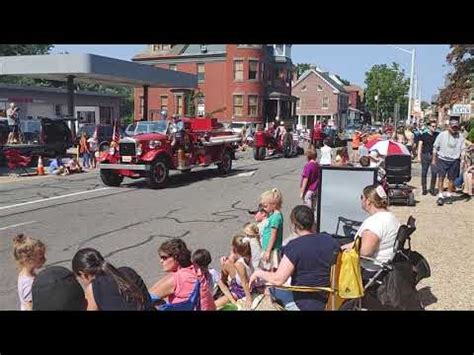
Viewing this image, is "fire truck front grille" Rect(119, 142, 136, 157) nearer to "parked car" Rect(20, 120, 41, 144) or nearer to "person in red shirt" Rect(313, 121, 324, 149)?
"parked car" Rect(20, 120, 41, 144)

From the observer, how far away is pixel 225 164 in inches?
672

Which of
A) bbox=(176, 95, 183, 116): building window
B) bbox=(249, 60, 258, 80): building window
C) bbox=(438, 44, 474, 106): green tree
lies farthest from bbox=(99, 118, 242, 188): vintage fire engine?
bbox=(249, 60, 258, 80): building window

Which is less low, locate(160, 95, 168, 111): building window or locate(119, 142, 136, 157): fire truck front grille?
locate(160, 95, 168, 111): building window

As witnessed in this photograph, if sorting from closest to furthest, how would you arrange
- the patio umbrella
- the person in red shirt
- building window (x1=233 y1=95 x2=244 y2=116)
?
1. the patio umbrella
2. the person in red shirt
3. building window (x1=233 y1=95 x2=244 y2=116)

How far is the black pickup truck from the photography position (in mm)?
18391

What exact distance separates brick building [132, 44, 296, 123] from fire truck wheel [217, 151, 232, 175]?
26118mm

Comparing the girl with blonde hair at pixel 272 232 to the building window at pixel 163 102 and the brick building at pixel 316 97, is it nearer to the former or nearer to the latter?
the building window at pixel 163 102

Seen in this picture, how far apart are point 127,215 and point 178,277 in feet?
19.3

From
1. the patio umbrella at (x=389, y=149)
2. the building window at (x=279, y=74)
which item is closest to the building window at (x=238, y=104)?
the building window at (x=279, y=74)

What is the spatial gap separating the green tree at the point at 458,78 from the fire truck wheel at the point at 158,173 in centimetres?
2249

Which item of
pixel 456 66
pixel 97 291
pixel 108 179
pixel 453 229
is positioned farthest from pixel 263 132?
pixel 97 291

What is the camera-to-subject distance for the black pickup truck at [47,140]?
60.3 ft

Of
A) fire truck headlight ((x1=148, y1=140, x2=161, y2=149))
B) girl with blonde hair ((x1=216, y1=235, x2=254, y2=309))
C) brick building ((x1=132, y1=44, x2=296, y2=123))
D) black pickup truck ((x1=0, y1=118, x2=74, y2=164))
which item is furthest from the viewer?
brick building ((x1=132, y1=44, x2=296, y2=123))
